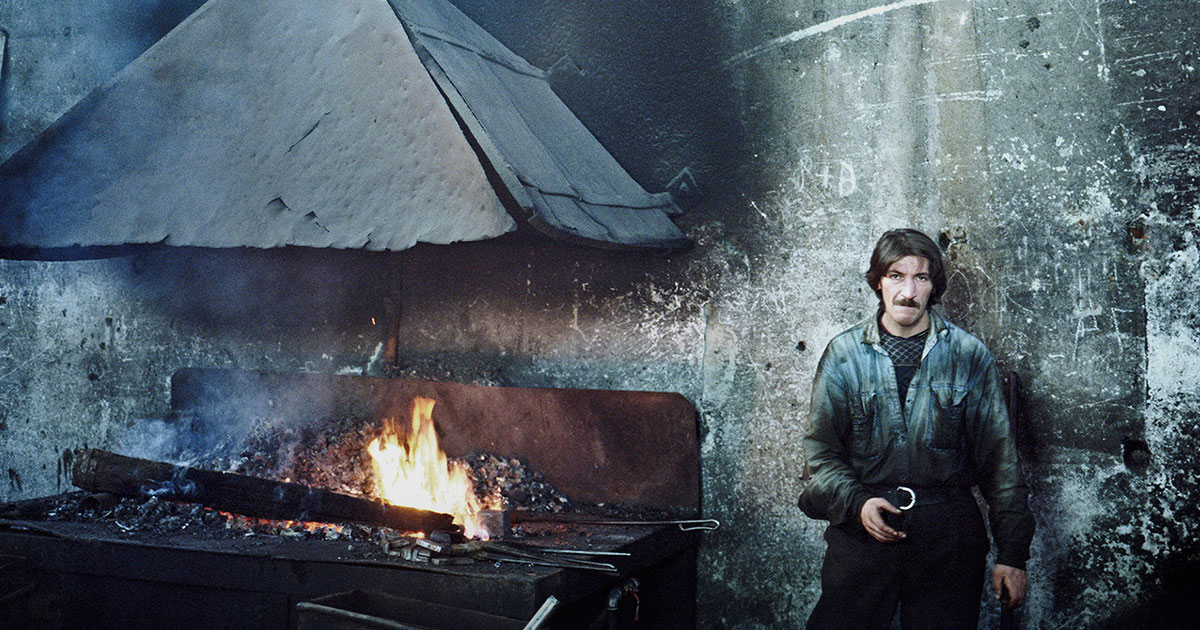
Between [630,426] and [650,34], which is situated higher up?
[650,34]

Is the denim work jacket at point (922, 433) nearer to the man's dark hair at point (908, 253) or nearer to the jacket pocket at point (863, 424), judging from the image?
the jacket pocket at point (863, 424)

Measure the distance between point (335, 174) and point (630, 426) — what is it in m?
1.93

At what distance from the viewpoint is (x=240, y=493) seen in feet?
13.8

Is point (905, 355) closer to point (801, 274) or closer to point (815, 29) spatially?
point (801, 274)

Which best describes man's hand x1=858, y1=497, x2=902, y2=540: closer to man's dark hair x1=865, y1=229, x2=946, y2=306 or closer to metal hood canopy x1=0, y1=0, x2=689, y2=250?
man's dark hair x1=865, y1=229, x2=946, y2=306

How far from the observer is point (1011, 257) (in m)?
4.15

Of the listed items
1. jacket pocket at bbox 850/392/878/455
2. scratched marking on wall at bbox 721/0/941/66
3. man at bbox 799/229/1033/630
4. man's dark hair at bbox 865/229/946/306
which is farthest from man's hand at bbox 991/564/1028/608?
scratched marking on wall at bbox 721/0/941/66

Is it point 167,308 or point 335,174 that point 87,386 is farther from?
point 335,174

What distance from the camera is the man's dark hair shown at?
11.3 ft

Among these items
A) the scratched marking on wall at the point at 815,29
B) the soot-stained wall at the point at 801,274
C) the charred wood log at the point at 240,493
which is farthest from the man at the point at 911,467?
the charred wood log at the point at 240,493

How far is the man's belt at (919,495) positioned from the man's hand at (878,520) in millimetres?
104

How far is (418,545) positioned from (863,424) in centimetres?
182

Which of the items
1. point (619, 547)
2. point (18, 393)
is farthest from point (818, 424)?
point (18, 393)

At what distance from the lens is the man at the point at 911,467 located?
3.28 metres
